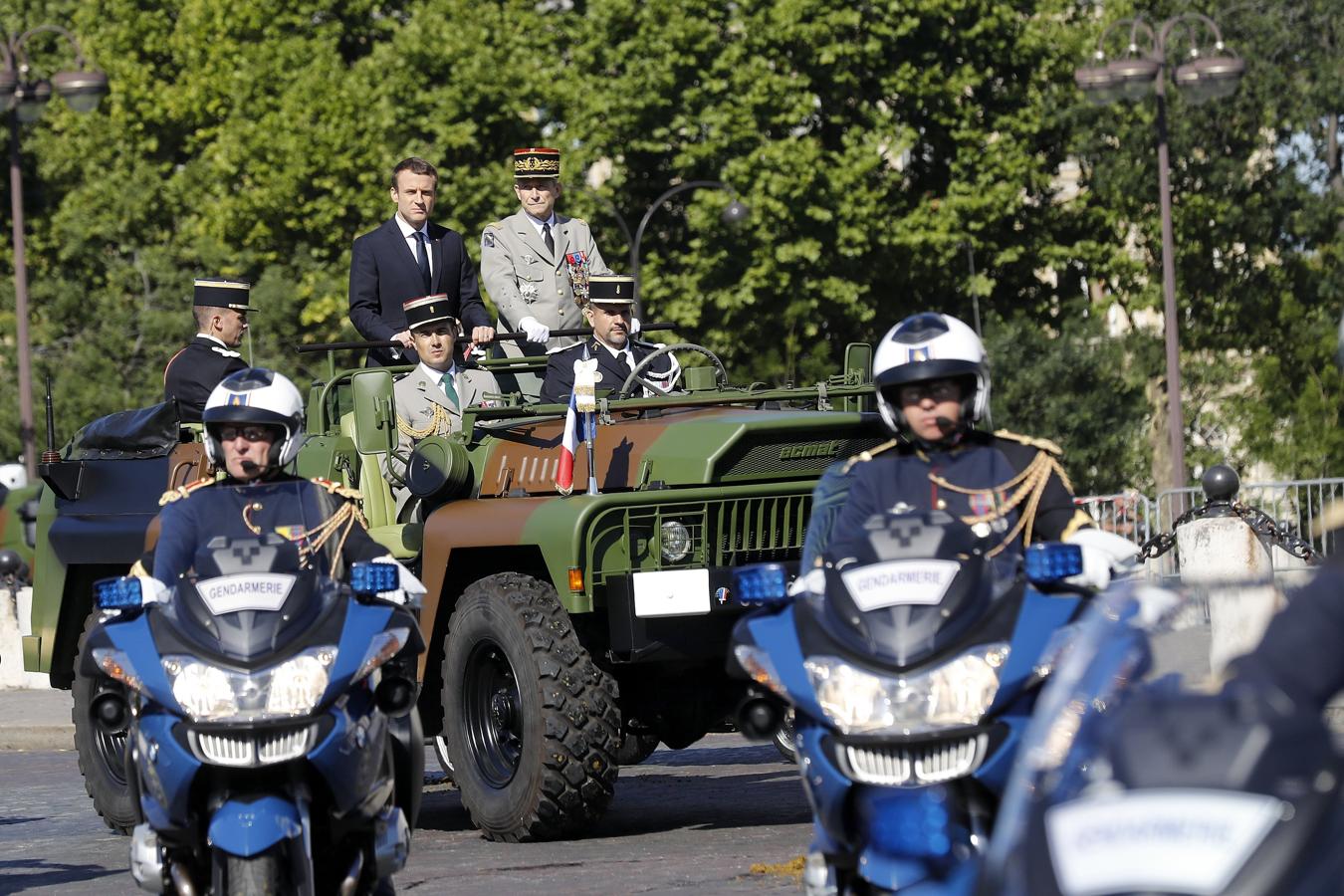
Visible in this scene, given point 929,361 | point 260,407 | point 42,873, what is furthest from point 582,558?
point 929,361

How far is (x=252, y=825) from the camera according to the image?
6.34m

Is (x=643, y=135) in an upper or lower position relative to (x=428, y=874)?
upper

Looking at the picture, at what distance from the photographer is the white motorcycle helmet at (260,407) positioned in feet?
23.9

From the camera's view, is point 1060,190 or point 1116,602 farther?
point 1060,190

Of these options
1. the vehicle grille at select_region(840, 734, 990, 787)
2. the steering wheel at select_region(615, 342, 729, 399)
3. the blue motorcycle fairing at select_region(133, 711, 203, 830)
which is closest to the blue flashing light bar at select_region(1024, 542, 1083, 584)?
the vehicle grille at select_region(840, 734, 990, 787)

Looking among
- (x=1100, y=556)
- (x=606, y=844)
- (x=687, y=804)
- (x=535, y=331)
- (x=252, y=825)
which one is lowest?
(x=687, y=804)

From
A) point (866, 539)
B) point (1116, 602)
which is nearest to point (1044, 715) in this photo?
point (1116, 602)

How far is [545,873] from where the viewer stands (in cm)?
952

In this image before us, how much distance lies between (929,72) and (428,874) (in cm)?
3354

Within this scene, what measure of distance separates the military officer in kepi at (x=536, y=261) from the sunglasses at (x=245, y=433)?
538 centimetres

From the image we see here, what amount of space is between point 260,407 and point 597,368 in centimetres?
455

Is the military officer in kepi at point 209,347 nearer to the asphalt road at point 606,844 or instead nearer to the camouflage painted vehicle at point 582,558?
the camouflage painted vehicle at point 582,558

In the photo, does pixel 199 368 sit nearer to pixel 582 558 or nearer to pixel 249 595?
pixel 582 558

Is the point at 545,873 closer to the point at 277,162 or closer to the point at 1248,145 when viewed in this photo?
the point at 1248,145
